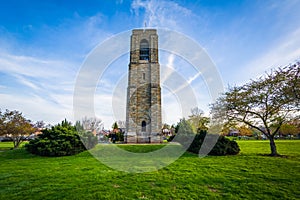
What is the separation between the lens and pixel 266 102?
11414 mm

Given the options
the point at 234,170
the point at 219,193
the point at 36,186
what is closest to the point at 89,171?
the point at 36,186

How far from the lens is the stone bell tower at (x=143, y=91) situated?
1964 cm

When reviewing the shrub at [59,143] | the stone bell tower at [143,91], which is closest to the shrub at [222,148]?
the stone bell tower at [143,91]

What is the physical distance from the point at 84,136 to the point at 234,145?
12025mm

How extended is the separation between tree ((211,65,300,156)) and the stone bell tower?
8506mm

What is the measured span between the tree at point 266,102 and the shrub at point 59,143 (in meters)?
10.9

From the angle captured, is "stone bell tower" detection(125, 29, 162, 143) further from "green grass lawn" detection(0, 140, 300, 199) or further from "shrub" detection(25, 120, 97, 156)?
"green grass lawn" detection(0, 140, 300, 199)

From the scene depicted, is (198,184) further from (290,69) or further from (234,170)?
(290,69)

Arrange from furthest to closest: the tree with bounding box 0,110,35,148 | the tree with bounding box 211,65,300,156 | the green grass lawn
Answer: the tree with bounding box 0,110,35,148 < the tree with bounding box 211,65,300,156 < the green grass lawn

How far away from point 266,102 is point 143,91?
1344 centimetres

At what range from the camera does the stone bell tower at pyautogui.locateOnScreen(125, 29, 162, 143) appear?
19.6 m

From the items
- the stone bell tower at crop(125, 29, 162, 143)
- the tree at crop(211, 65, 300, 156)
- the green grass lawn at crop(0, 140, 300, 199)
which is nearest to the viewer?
the green grass lawn at crop(0, 140, 300, 199)

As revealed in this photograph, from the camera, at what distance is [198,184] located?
5.68 m

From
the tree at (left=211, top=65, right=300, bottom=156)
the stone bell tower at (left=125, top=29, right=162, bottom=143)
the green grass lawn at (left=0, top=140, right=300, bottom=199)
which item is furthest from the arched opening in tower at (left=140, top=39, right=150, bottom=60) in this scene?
the green grass lawn at (left=0, top=140, right=300, bottom=199)
